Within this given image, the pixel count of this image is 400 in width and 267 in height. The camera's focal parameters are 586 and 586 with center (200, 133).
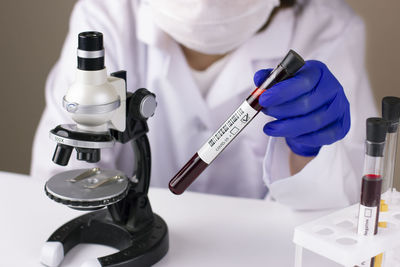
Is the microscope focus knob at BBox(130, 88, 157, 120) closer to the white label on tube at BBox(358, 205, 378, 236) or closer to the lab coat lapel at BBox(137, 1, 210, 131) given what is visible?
the white label on tube at BBox(358, 205, 378, 236)

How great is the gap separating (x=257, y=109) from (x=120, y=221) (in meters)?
0.34

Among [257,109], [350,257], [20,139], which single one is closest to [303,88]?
[257,109]

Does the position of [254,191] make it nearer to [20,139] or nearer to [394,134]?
[394,134]

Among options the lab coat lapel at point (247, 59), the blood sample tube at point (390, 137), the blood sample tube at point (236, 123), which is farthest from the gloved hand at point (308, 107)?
the lab coat lapel at point (247, 59)

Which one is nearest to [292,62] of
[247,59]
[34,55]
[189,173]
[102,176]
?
[189,173]

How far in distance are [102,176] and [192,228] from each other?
241mm

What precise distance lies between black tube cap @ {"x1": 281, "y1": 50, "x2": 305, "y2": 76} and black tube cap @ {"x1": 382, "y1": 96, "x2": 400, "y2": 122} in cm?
14

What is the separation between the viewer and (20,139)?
264 centimetres

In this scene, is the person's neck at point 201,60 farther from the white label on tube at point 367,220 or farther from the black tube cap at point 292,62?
the white label on tube at point 367,220

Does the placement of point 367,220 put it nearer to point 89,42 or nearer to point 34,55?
point 89,42

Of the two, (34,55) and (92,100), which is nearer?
(92,100)

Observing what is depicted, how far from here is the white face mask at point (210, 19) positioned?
1.29 m

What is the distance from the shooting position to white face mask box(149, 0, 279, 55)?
1286 mm

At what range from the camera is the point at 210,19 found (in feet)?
4.26
